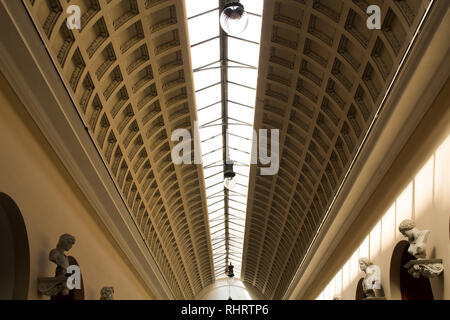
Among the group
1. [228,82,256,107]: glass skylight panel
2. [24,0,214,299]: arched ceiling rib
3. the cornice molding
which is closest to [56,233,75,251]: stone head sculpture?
[24,0,214,299]: arched ceiling rib

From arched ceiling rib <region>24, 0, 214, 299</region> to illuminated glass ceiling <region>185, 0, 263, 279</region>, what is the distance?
74 cm

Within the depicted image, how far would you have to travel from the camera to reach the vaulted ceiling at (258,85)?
1225 cm

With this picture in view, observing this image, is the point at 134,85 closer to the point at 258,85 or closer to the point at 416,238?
the point at 258,85

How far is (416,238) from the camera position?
10.8 m

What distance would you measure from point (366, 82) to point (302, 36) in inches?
95.1

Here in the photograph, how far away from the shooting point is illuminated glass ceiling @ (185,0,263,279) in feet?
52.5

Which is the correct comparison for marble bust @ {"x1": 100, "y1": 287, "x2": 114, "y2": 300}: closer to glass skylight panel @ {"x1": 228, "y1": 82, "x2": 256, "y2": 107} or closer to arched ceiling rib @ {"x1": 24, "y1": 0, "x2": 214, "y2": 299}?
arched ceiling rib @ {"x1": 24, "y1": 0, "x2": 214, "y2": 299}

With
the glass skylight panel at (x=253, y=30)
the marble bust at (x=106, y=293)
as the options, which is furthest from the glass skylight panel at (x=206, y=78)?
the marble bust at (x=106, y=293)

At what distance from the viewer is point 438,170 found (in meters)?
10.6

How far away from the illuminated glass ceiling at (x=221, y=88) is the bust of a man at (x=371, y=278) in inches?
306

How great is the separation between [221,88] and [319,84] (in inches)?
215

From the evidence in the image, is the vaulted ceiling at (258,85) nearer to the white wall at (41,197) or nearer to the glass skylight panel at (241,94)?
the glass skylight panel at (241,94)

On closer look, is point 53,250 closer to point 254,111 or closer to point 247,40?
point 247,40
